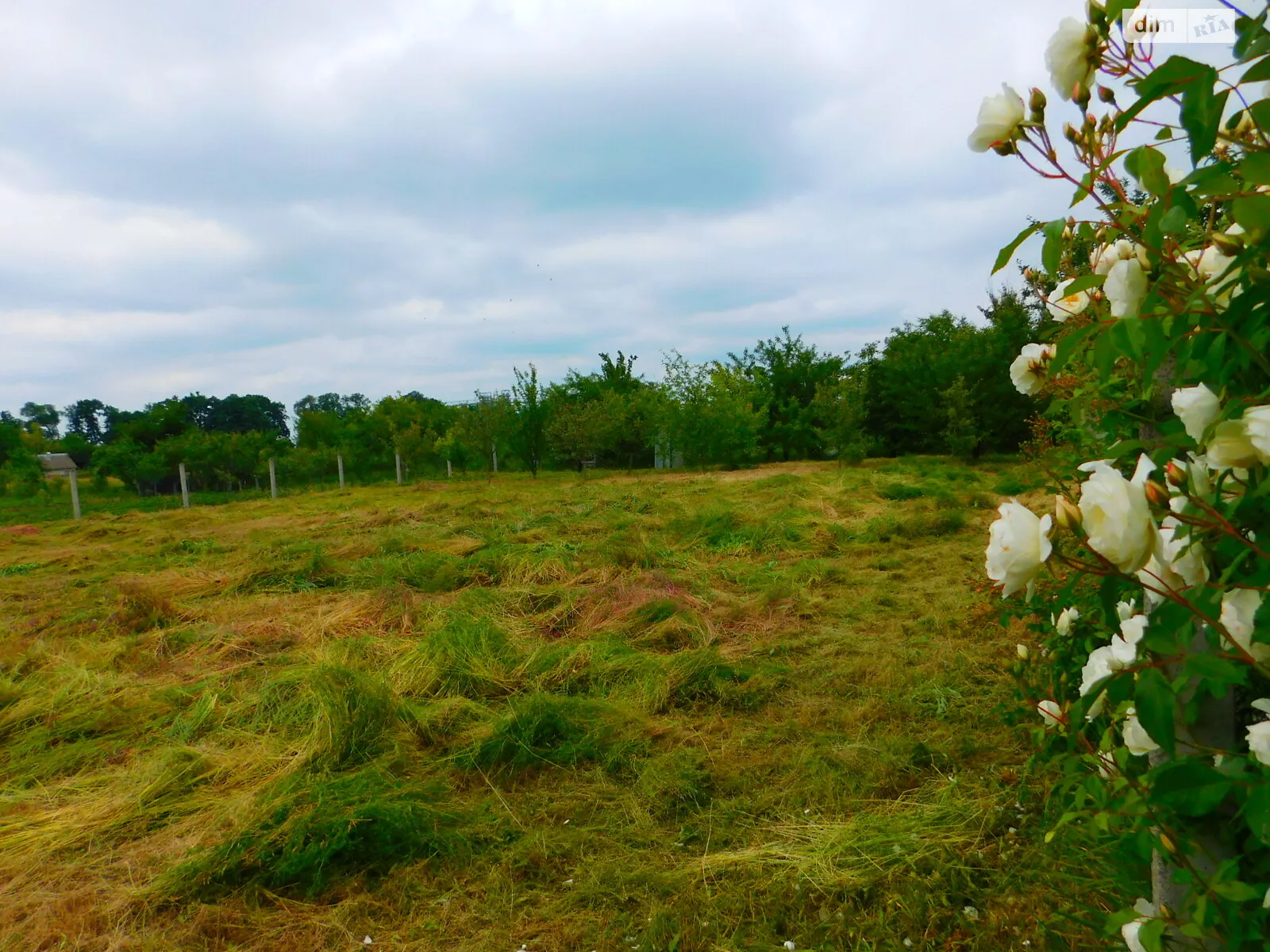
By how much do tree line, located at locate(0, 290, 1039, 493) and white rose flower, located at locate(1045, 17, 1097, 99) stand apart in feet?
48.0

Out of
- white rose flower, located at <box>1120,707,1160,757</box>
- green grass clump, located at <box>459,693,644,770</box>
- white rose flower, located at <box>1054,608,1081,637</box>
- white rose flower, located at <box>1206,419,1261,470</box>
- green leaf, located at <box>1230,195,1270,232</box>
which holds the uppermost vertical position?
green leaf, located at <box>1230,195,1270,232</box>

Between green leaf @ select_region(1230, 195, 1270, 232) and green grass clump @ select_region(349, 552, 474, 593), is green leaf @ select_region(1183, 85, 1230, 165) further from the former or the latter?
green grass clump @ select_region(349, 552, 474, 593)

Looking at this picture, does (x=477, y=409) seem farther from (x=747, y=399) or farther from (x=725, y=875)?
(x=725, y=875)

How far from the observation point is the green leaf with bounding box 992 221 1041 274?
930 mm

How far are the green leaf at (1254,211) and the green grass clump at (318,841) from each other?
2567 millimetres

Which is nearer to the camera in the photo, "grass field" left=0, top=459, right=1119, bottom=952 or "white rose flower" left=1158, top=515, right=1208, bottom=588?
"white rose flower" left=1158, top=515, right=1208, bottom=588

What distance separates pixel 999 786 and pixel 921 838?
443mm

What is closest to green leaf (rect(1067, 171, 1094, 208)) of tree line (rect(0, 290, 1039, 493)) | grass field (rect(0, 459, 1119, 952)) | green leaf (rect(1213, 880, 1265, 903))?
green leaf (rect(1213, 880, 1265, 903))

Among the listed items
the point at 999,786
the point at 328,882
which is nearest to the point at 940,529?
the point at 999,786

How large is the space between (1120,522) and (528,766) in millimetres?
2718

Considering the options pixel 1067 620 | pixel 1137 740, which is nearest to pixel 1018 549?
pixel 1137 740

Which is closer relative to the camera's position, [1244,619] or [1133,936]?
[1244,619]

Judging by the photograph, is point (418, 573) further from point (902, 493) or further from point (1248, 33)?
point (902, 493)

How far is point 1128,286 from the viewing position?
0.91 m
